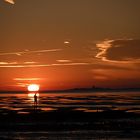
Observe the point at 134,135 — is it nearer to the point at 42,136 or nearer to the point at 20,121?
the point at 42,136

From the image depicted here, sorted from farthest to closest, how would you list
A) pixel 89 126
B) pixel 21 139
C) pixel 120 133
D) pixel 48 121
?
1. pixel 48 121
2. pixel 89 126
3. pixel 120 133
4. pixel 21 139

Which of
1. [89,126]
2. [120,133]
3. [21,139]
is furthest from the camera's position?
[89,126]

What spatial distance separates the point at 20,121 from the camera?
44.1 meters

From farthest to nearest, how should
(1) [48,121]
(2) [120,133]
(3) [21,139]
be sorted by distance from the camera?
(1) [48,121] → (2) [120,133] → (3) [21,139]

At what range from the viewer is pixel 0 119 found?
45844mm

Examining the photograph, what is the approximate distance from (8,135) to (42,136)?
9.84ft

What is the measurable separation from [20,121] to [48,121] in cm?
324

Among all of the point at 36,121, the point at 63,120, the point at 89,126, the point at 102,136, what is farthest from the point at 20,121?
the point at 102,136

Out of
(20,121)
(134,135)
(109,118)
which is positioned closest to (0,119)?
(20,121)

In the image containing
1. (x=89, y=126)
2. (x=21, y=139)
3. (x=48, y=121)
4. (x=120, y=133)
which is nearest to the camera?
(x=21, y=139)

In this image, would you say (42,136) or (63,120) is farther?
(63,120)

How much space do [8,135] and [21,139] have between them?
2.66 metres

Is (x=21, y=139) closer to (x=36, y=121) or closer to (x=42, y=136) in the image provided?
(x=42, y=136)

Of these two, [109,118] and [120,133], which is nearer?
[120,133]
